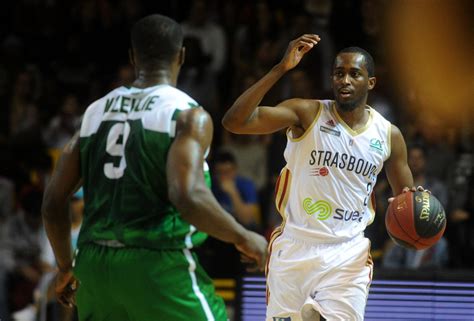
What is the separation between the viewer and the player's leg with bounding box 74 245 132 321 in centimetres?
463

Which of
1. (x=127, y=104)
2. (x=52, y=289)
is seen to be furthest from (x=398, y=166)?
(x=52, y=289)

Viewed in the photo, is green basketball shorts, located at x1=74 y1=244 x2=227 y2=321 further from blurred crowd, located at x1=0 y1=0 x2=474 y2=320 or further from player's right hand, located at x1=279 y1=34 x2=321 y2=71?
blurred crowd, located at x1=0 y1=0 x2=474 y2=320

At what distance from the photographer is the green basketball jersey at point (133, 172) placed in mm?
4613

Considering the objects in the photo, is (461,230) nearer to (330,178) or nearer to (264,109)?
(330,178)

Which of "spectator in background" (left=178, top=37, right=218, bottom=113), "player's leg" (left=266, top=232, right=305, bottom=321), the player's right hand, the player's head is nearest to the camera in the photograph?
the player's right hand

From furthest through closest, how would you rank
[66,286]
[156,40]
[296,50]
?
[296,50] < [66,286] < [156,40]

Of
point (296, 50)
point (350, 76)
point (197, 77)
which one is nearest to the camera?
point (296, 50)

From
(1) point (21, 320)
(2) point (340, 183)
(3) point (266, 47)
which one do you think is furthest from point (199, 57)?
(2) point (340, 183)

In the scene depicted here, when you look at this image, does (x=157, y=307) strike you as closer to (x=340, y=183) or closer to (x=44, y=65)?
(x=340, y=183)

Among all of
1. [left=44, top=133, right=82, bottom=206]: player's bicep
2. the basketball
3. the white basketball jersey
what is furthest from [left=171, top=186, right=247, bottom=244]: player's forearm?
Result: the basketball

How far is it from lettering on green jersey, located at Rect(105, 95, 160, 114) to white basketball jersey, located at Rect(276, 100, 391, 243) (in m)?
1.98

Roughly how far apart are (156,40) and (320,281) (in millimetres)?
2249

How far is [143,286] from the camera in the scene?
4566 millimetres

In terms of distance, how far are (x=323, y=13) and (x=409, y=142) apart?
237 centimetres
